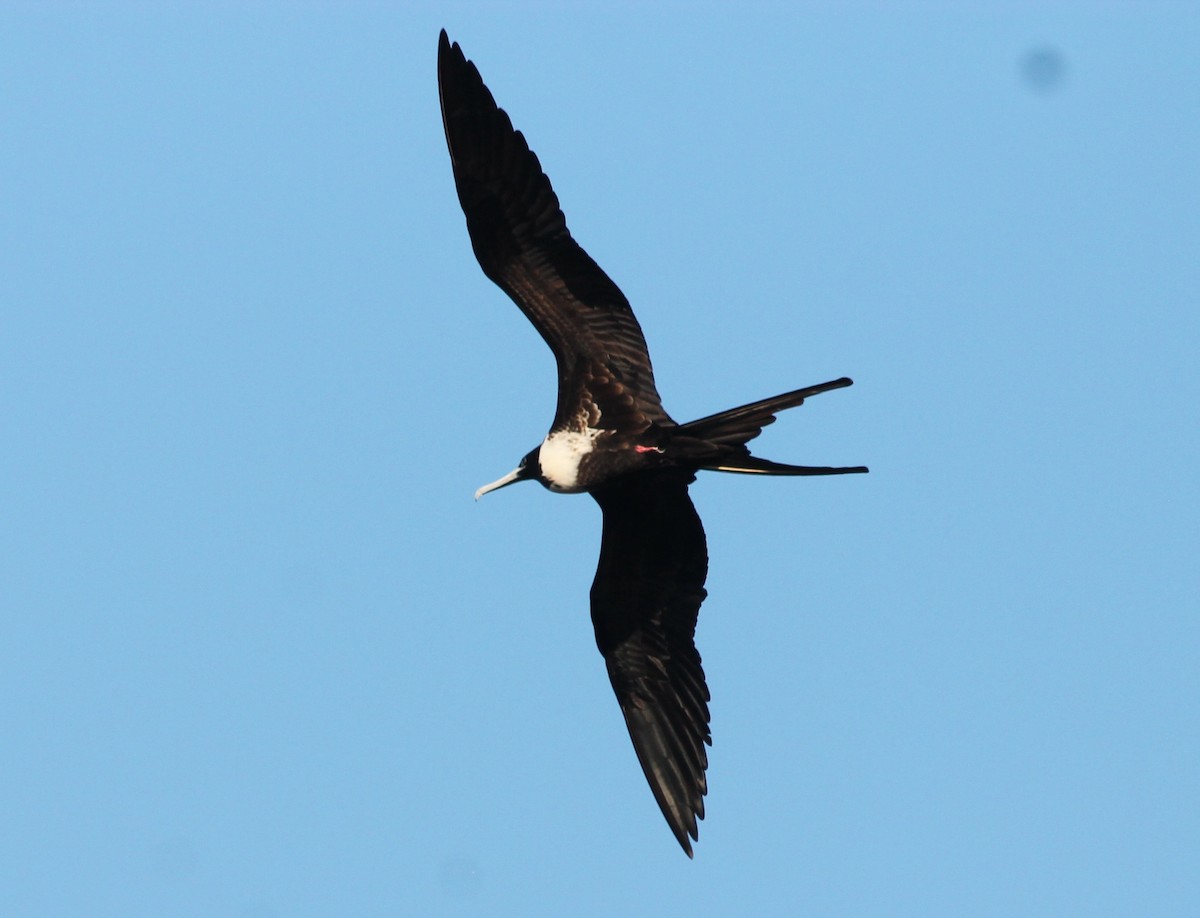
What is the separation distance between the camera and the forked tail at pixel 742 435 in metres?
7.52

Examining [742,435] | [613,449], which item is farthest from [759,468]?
[613,449]

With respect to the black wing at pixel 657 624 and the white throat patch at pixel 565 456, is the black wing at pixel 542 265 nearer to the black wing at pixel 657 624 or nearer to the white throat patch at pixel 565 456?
the white throat patch at pixel 565 456

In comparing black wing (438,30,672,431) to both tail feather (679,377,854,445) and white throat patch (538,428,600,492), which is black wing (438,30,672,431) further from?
tail feather (679,377,854,445)

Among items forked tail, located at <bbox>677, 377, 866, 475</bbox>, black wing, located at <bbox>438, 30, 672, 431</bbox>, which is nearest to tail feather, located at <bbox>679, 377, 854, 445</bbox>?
forked tail, located at <bbox>677, 377, 866, 475</bbox>

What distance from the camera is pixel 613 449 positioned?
327 inches

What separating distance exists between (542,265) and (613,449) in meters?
1.07

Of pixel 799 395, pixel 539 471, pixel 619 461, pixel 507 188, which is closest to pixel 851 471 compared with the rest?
pixel 799 395

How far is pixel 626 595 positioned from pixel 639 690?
20.9 inches

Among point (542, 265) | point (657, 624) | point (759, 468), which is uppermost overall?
point (542, 265)

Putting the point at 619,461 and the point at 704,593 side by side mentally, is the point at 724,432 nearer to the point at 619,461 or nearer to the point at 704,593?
the point at 619,461

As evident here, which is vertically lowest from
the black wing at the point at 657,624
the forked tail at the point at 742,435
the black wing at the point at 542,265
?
the black wing at the point at 657,624

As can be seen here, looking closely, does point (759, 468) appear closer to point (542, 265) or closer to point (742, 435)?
point (742, 435)

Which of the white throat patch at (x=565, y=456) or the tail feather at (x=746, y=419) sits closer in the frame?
the tail feather at (x=746, y=419)

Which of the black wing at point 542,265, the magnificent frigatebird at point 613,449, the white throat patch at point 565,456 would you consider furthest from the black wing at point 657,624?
the black wing at point 542,265
